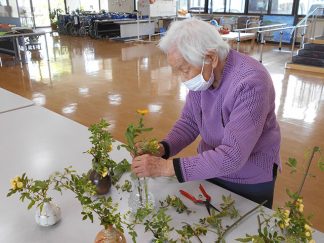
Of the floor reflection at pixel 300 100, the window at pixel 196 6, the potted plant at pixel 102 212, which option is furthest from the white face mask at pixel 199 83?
the window at pixel 196 6

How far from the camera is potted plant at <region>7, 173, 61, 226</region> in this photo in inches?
30.2

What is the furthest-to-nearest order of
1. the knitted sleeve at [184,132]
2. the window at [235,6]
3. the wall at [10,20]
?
the window at [235,6], the wall at [10,20], the knitted sleeve at [184,132]

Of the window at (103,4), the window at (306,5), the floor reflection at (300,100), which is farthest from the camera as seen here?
the window at (103,4)

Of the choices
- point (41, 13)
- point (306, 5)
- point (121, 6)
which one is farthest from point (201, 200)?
point (41, 13)

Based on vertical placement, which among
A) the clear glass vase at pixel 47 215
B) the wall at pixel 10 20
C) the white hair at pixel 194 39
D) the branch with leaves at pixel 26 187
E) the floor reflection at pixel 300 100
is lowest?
the floor reflection at pixel 300 100

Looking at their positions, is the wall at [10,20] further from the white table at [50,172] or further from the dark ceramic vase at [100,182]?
the dark ceramic vase at [100,182]

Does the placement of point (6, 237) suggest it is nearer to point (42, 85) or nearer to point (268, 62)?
point (42, 85)

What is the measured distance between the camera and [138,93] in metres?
4.53

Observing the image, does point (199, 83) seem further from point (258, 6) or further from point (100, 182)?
point (258, 6)

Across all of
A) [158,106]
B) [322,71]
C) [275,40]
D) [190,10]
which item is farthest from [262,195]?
[190,10]

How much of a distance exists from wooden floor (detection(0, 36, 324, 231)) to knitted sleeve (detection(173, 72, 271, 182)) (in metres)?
1.25

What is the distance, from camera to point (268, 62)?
6.92 meters

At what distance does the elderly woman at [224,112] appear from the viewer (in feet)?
3.13

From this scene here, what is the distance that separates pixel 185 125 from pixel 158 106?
2.66m
